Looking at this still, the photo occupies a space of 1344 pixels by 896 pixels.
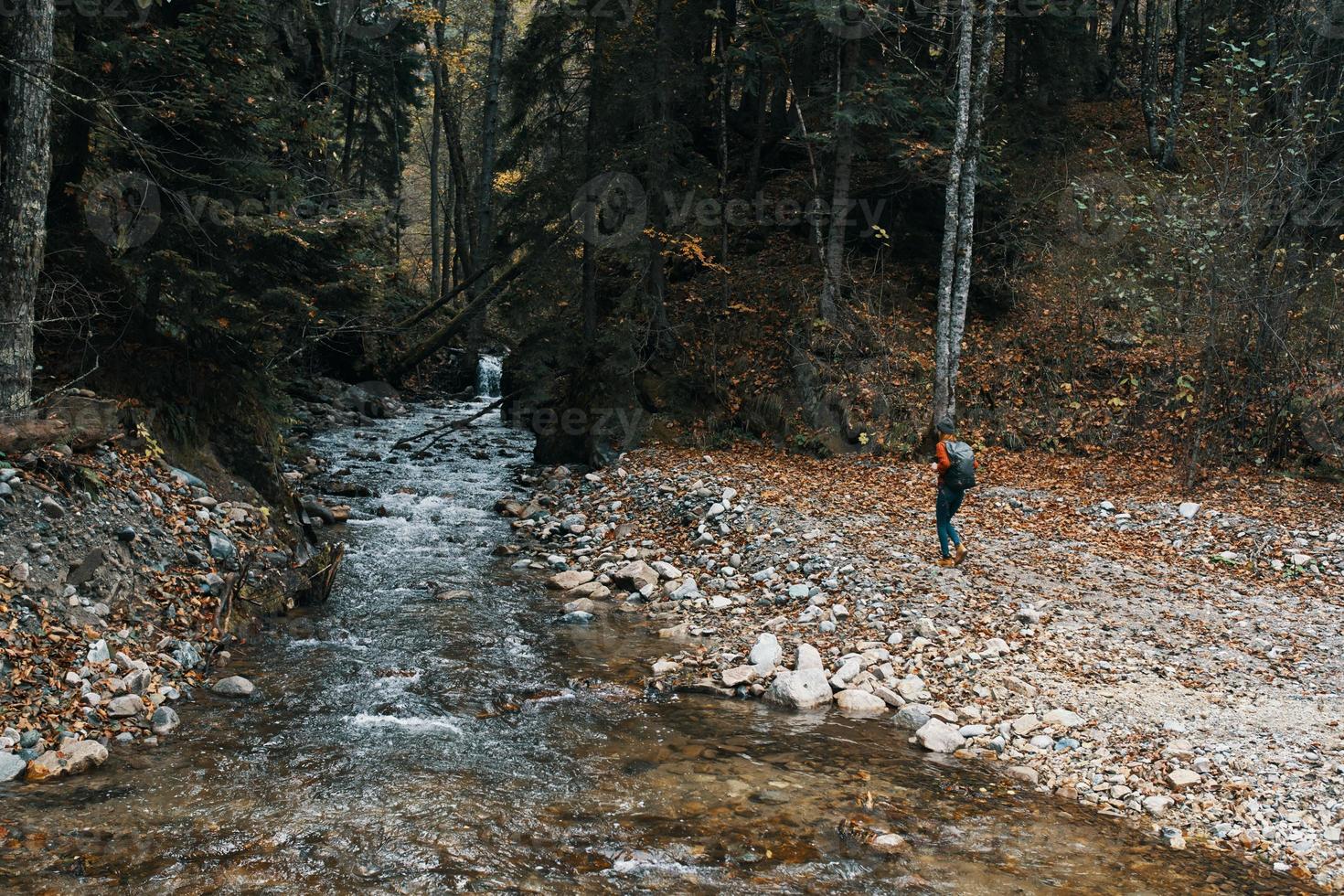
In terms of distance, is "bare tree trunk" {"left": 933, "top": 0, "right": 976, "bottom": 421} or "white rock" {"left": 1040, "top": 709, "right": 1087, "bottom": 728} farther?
"bare tree trunk" {"left": 933, "top": 0, "right": 976, "bottom": 421}

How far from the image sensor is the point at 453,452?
63.2 ft

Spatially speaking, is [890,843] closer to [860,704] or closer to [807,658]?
[860,704]

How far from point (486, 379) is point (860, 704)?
22816mm

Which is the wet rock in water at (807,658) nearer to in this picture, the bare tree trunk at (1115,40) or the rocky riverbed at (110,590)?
the rocky riverbed at (110,590)

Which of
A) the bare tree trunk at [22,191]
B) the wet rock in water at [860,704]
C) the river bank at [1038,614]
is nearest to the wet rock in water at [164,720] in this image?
the bare tree trunk at [22,191]

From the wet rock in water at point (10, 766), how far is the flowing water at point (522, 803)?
155mm

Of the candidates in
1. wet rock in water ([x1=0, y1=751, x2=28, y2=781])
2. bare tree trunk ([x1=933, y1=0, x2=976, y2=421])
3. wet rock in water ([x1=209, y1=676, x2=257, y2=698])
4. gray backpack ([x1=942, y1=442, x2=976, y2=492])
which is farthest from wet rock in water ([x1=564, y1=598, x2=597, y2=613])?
bare tree trunk ([x1=933, y1=0, x2=976, y2=421])

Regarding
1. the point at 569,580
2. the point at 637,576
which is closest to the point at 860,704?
the point at 637,576

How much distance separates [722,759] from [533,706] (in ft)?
6.44

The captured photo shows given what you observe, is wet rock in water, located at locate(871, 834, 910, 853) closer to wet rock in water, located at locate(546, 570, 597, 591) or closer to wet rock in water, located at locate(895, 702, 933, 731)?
wet rock in water, located at locate(895, 702, 933, 731)

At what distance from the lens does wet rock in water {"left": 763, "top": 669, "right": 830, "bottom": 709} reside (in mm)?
7965

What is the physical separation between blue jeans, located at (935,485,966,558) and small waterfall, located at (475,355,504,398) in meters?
19.8

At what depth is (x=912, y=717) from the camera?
759cm

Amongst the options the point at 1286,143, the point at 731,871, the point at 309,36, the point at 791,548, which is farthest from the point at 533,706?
the point at 309,36
